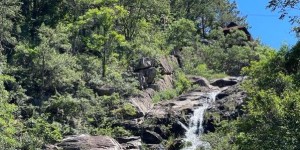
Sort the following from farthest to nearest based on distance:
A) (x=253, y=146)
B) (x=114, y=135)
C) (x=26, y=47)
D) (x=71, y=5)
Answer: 1. (x=71, y=5)
2. (x=26, y=47)
3. (x=114, y=135)
4. (x=253, y=146)

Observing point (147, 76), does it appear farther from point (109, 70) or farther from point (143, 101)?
point (143, 101)

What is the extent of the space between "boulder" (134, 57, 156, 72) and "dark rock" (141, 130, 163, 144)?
420 inches

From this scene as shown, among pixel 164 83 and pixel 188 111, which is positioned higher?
pixel 164 83

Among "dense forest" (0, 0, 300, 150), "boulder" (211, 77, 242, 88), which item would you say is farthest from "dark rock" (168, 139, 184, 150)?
"boulder" (211, 77, 242, 88)

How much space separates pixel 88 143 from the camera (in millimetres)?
30297

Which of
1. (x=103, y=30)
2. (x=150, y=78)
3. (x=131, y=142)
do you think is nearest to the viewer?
(x=131, y=142)

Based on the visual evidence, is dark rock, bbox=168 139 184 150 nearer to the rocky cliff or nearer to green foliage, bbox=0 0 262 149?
the rocky cliff

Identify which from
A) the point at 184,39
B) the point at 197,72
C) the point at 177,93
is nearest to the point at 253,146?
the point at 177,93

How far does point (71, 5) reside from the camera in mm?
48625

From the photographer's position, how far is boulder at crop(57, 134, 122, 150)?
30094 millimetres

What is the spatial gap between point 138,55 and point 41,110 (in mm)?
12763

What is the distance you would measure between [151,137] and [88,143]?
18.1ft

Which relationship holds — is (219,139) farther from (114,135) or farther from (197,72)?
(197,72)

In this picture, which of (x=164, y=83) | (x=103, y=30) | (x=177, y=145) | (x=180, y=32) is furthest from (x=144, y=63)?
(x=177, y=145)
